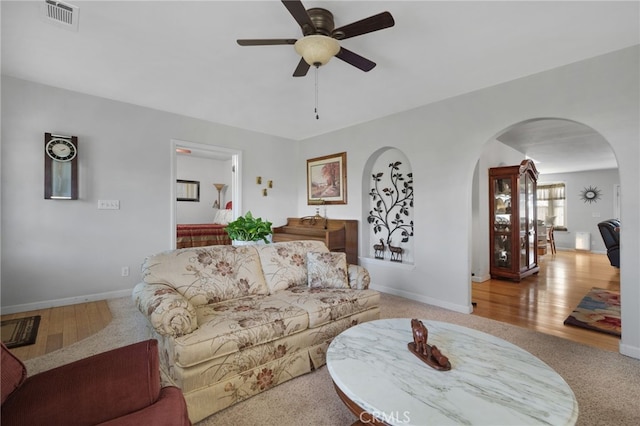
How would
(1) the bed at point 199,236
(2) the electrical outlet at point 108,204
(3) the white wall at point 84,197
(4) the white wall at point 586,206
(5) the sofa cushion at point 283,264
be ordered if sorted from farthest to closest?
1. (4) the white wall at point 586,206
2. (1) the bed at point 199,236
3. (2) the electrical outlet at point 108,204
4. (3) the white wall at point 84,197
5. (5) the sofa cushion at point 283,264

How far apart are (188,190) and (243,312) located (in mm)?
6902

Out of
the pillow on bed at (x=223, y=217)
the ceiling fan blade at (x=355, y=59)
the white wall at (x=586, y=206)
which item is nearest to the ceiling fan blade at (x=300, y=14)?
the ceiling fan blade at (x=355, y=59)

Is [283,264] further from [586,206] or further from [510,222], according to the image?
[586,206]

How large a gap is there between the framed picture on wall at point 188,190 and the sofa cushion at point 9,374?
7566mm

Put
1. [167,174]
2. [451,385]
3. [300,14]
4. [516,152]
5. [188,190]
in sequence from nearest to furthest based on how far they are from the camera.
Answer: [451,385], [300,14], [167,174], [516,152], [188,190]

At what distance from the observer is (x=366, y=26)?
6.04 ft

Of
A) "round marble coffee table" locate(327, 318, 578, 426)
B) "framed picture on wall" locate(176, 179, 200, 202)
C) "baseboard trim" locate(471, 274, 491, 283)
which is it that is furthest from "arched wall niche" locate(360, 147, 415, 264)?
"framed picture on wall" locate(176, 179, 200, 202)

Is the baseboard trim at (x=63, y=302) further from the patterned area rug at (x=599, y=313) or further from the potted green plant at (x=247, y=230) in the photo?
the patterned area rug at (x=599, y=313)

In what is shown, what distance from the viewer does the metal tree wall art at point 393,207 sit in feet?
14.3

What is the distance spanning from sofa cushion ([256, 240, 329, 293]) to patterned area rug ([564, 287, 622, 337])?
9.10 ft

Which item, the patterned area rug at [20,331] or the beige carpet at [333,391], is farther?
the patterned area rug at [20,331]

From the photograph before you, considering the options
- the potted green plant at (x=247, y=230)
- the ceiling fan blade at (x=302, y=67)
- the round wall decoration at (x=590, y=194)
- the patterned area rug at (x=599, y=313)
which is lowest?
the patterned area rug at (x=599, y=313)

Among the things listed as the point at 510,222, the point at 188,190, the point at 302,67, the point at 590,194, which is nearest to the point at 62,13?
the point at 302,67

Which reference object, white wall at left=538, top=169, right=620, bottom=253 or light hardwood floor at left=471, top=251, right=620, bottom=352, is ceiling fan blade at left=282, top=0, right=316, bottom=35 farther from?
white wall at left=538, top=169, right=620, bottom=253
